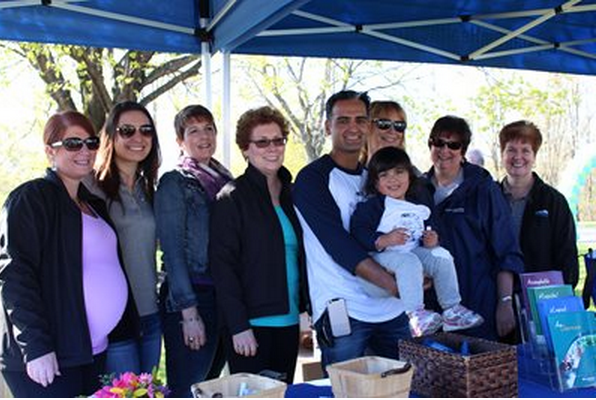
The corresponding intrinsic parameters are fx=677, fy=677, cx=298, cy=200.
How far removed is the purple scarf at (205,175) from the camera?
2.72 metres

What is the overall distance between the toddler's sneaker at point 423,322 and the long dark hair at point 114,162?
1.16 metres

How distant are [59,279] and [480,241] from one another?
1.49 m

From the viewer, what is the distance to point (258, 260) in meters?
2.40

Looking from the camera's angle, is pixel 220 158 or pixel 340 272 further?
pixel 220 158

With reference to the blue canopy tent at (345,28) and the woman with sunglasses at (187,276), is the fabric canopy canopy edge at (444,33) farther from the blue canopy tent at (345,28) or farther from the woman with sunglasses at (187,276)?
the woman with sunglasses at (187,276)

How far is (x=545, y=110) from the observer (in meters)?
17.5

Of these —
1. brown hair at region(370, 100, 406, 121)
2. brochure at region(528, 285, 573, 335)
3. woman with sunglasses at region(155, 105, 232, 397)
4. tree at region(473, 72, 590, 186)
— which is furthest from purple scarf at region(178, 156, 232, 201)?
tree at region(473, 72, 590, 186)

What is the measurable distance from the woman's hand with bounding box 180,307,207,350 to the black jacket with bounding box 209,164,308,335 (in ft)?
0.64

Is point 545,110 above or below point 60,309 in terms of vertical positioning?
above

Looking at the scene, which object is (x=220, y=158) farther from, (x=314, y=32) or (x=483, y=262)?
(x=483, y=262)

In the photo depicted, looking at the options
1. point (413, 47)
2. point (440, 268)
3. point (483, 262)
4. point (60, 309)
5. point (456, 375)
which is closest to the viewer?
point (456, 375)

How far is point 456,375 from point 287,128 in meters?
1.21

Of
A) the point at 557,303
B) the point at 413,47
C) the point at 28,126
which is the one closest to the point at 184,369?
the point at 557,303

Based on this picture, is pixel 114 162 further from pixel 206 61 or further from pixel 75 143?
pixel 206 61
